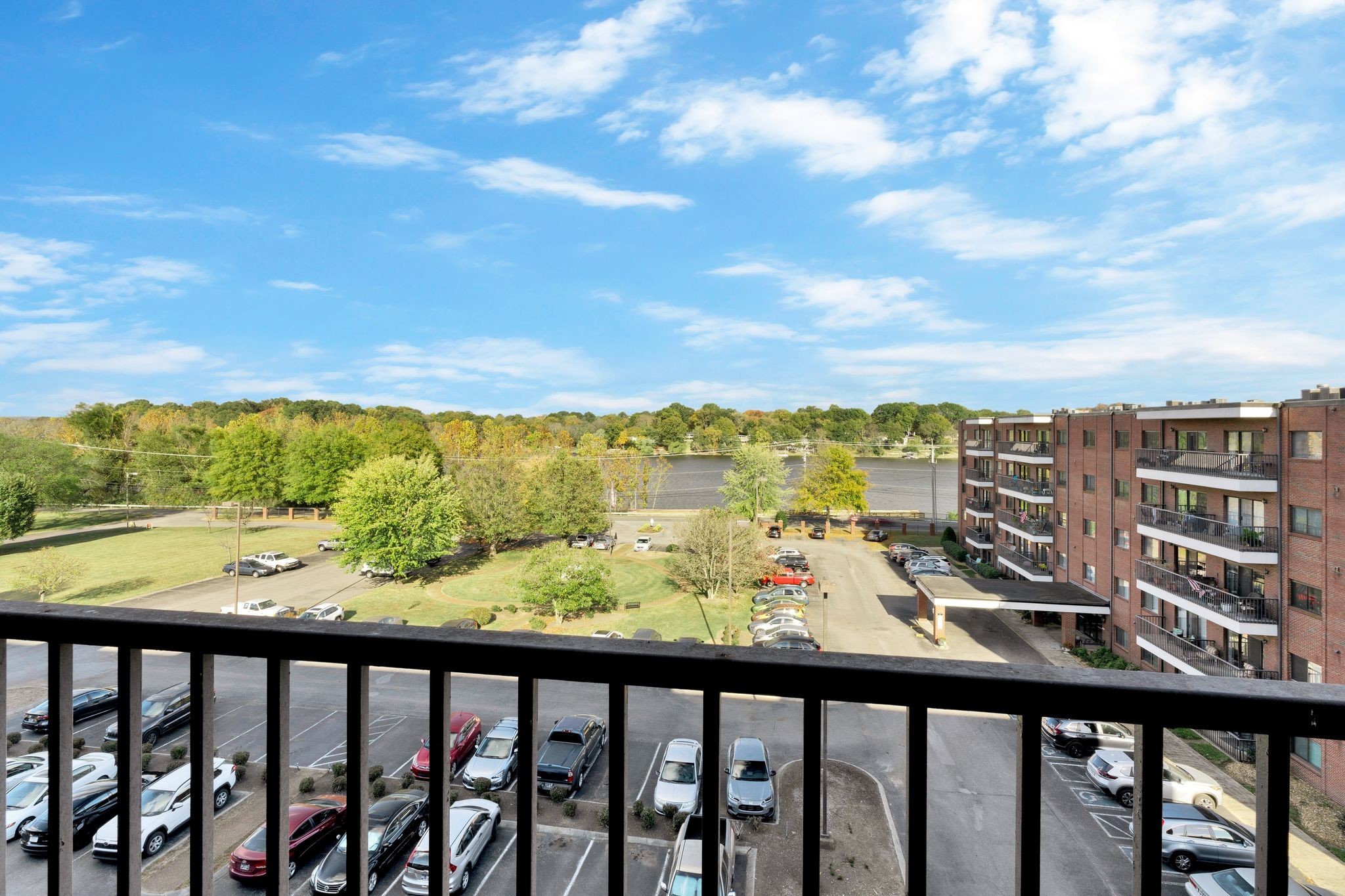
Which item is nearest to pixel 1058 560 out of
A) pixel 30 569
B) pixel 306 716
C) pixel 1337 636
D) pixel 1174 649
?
pixel 1174 649

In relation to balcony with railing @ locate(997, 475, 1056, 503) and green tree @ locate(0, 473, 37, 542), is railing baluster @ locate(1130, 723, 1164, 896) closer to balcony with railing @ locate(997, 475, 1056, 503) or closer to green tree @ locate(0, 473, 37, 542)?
balcony with railing @ locate(997, 475, 1056, 503)

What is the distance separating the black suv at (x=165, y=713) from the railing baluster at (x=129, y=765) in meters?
0.02

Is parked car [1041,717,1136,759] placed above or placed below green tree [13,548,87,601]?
above

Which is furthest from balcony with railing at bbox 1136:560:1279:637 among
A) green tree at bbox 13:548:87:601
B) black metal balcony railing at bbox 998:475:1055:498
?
green tree at bbox 13:548:87:601

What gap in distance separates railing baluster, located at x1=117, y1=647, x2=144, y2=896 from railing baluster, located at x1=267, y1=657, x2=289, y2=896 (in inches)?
9.1

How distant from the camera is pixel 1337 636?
30.1 ft

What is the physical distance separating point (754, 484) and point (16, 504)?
2740 cm

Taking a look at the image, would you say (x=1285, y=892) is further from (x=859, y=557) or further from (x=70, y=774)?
(x=859, y=557)

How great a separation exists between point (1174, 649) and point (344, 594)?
21879mm

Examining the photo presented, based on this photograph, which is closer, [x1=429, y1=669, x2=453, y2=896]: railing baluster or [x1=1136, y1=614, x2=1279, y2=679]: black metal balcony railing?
[x1=429, y1=669, x2=453, y2=896]: railing baluster

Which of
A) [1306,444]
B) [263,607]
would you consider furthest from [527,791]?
[263,607]

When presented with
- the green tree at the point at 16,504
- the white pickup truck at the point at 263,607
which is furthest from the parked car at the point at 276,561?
the green tree at the point at 16,504

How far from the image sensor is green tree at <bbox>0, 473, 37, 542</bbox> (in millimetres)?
20844

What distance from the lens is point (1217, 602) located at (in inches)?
438
